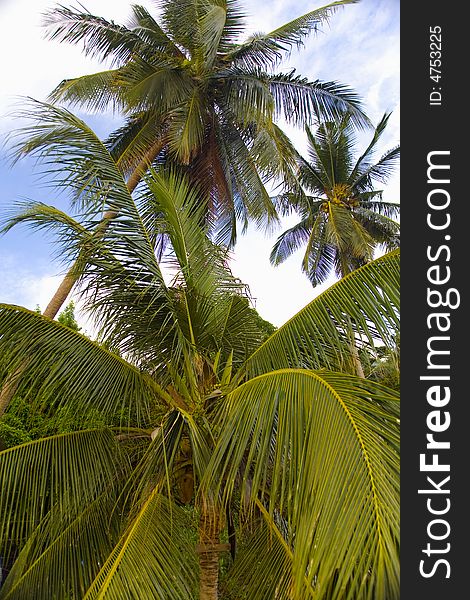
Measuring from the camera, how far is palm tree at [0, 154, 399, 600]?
15.2 feet

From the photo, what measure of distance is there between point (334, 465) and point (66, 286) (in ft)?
24.2

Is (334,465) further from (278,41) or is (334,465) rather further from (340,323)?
(278,41)

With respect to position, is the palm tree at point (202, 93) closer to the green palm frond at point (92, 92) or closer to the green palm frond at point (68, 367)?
the green palm frond at point (92, 92)

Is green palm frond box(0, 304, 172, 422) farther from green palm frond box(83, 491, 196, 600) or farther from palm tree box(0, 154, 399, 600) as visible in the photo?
green palm frond box(83, 491, 196, 600)

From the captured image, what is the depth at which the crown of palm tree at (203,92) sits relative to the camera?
1066 centimetres

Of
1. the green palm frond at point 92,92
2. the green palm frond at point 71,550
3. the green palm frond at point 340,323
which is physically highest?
the green palm frond at point 92,92

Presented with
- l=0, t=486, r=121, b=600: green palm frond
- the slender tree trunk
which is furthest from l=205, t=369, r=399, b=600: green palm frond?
l=0, t=486, r=121, b=600: green palm frond

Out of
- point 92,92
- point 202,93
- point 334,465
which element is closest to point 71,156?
point 334,465

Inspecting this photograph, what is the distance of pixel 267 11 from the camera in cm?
1234

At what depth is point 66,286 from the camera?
9812mm

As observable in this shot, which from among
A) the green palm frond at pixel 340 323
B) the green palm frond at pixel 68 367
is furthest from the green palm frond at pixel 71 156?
the green palm frond at pixel 340 323

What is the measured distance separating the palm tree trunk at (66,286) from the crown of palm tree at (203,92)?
5cm

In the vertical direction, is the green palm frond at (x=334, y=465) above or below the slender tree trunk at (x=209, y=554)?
above

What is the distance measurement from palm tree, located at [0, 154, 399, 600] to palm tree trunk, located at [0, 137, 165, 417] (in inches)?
2.8
